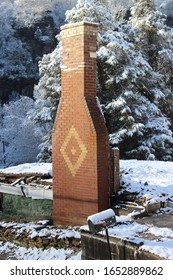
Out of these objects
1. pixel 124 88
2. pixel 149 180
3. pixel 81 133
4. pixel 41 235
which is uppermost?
pixel 124 88

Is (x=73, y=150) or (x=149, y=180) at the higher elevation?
(x=73, y=150)

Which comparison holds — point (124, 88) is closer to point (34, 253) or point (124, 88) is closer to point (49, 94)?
point (49, 94)

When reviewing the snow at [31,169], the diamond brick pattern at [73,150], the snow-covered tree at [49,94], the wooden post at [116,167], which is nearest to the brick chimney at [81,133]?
the diamond brick pattern at [73,150]

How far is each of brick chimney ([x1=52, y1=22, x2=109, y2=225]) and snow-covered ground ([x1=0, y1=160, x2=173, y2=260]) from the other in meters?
1.01

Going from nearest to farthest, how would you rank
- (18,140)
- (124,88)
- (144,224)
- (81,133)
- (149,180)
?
(144,224), (81,133), (149,180), (124,88), (18,140)

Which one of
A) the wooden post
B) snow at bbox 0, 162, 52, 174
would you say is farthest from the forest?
the wooden post

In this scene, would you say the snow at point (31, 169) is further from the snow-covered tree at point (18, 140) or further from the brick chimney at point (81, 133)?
the snow-covered tree at point (18, 140)

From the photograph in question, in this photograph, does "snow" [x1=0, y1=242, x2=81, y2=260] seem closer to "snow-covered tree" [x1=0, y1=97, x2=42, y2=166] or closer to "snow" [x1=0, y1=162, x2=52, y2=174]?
"snow" [x1=0, y1=162, x2=52, y2=174]

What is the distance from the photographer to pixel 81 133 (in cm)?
803

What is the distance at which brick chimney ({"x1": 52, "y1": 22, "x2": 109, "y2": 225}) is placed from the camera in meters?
7.91

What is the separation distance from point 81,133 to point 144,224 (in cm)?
247

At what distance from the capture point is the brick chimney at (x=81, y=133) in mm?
7914

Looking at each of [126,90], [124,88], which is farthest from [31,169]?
[124,88]

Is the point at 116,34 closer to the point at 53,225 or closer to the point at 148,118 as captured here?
the point at 148,118
